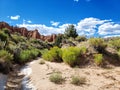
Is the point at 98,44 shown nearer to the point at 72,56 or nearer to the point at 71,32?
the point at 72,56

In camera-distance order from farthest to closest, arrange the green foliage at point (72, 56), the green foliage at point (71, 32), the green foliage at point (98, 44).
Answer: the green foliage at point (71, 32) → the green foliage at point (98, 44) → the green foliage at point (72, 56)

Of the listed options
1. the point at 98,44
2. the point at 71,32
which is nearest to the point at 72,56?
the point at 98,44

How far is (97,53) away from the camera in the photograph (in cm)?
1956

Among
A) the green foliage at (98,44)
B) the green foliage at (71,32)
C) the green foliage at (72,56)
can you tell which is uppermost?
the green foliage at (71,32)

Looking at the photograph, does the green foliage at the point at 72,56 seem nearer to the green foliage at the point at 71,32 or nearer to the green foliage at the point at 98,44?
the green foliage at the point at 98,44

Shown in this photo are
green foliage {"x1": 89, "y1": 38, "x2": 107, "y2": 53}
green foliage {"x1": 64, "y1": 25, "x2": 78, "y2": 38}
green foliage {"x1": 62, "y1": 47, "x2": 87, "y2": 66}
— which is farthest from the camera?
green foliage {"x1": 64, "y1": 25, "x2": 78, "y2": 38}

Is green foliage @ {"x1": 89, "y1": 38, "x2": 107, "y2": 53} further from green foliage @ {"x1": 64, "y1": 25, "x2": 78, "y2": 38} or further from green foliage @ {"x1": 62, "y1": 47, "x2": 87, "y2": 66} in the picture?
green foliage @ {"x1": 64, "y1": 25, "x2": 78, "y2": 38}

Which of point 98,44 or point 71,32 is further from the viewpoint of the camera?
point 71,32

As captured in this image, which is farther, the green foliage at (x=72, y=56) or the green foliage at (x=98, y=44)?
the green foliage at (x=98, y=44)

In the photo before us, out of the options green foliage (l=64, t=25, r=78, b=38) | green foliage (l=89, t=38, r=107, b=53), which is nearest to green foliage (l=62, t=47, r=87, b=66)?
green foliage (l=89, t=38, r=107, b=53)

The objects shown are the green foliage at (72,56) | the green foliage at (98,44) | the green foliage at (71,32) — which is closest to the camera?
the green foliage at (72,56)

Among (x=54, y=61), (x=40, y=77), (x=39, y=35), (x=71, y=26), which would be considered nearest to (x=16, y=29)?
(x=39, y=35)

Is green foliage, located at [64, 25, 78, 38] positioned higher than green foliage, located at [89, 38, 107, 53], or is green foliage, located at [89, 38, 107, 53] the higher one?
green foliage, located at [64, 25, 78, 38]

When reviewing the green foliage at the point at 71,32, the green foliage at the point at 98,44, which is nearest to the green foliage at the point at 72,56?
the green foliage at the point at 98,44
